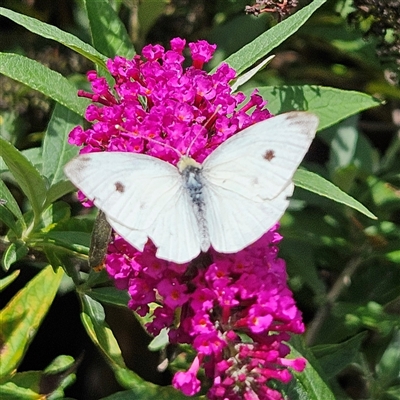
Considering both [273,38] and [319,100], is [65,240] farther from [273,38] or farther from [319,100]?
[319,100]

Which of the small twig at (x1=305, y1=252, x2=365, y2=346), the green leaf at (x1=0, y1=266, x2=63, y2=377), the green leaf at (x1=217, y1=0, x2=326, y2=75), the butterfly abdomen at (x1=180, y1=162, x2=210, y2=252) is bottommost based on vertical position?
the small twig at (x1=305, y1=252, x2=365, y2=346)

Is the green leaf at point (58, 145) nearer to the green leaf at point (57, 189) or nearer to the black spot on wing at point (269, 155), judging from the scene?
the green leaf at point (57, 189)

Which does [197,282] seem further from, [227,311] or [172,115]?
[172,115]

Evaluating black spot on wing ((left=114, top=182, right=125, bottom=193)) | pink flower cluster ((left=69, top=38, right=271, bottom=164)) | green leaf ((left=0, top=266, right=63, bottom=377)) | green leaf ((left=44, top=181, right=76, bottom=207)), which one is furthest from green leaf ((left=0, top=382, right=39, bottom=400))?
black spot on wing ((left=114, top=182, right=125, bottom=193))

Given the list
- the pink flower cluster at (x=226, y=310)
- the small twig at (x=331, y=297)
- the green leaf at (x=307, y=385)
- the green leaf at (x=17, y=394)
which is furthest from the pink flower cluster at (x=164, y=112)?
the small twig at (x=331, y=297)

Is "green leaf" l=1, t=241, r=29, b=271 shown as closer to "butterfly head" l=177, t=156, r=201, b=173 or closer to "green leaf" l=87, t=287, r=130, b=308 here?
"green leaf" l=87, t=287, r=130, b=308

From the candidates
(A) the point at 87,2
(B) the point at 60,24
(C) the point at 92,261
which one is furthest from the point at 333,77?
(C) the point at 92,261
